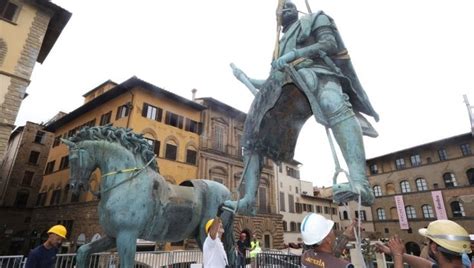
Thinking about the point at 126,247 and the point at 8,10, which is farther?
the point at 8,10

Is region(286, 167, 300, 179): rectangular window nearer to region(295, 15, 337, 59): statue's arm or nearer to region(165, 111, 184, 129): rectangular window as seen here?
region(165, 111, 184, 129): rectangular window

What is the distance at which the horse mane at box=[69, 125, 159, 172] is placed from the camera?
14.6ft

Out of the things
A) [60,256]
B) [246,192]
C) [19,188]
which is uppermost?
[19,188]

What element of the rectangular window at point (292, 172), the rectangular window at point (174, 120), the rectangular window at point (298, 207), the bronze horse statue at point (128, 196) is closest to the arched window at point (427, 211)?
the rectangular window at point (298, 207)

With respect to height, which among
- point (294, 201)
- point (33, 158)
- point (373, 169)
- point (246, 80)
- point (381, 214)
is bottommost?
point (246, 80)

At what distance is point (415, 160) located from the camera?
1436 inches

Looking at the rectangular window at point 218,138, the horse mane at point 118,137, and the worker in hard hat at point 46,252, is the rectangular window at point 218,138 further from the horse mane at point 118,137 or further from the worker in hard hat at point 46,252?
the horse mane at point 118,137

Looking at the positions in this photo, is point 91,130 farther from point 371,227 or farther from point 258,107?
point 371,227

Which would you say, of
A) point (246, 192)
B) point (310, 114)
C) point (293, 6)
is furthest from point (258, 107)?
point (293, 6)

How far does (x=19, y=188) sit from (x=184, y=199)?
41393mm

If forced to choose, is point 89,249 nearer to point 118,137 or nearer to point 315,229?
point 118,137

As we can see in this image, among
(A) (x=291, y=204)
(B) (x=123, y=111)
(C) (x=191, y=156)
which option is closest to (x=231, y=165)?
(C) (x=191, y=156)

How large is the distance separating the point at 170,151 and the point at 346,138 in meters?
24.7

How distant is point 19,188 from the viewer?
36.5 m
